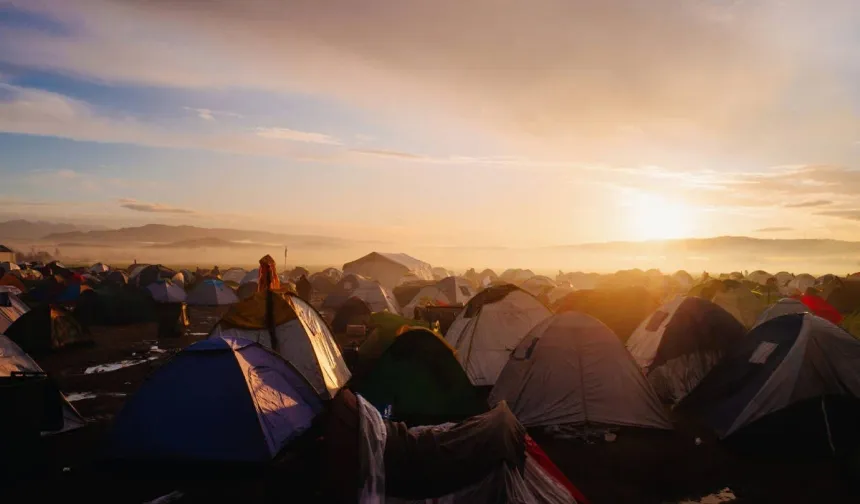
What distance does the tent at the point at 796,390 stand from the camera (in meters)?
8.98

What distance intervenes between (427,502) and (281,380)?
426 cm

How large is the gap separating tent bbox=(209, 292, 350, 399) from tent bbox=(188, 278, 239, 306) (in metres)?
26.4

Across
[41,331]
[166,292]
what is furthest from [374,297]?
[166,292]

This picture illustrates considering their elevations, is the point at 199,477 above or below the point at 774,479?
below

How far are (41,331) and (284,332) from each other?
11.2 meters

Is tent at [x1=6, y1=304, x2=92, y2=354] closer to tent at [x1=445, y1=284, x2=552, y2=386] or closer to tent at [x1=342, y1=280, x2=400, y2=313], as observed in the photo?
tent at [x1=342, y1=280, x2=400, y2=313]

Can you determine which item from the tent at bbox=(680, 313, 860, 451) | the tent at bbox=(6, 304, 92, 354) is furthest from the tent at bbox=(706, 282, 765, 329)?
the tent at bbox=(6, 304, 92, 354)

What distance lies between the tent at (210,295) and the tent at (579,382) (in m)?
30.6

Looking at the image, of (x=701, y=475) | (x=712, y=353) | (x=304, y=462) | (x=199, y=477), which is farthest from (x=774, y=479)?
(x=199, y=477)

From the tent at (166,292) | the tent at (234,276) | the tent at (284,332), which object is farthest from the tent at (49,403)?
the tent at (234,276)

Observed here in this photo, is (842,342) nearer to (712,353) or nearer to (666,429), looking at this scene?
(712,353)

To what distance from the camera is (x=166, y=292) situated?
36.1m

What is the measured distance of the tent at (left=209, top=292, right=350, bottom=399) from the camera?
12.1 meters

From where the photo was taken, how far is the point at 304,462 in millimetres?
8719
